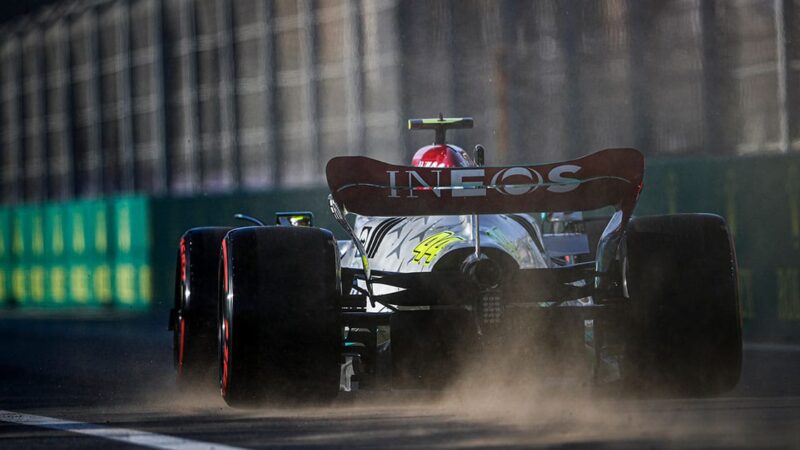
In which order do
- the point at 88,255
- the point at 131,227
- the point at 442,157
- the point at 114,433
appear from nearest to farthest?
1. the point at 114,433
2. the point at 442,157
3. the point at 131,227
4. the point at 88,255

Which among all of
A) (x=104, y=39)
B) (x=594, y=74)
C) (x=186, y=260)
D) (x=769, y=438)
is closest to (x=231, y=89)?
(x=104, y=39)

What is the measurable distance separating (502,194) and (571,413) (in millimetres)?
1131

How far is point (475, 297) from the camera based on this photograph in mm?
8867

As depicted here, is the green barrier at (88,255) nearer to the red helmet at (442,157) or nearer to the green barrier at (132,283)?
the green barrier at (132,283)

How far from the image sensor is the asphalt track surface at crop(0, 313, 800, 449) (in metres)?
7.66

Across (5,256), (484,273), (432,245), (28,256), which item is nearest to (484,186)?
(484,273)

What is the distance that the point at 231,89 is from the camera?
36562 mm

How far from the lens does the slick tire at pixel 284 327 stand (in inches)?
340

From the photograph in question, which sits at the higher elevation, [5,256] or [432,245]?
[432,245]

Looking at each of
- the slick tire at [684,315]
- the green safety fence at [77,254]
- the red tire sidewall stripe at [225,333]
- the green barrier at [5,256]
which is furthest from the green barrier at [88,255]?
the slick tire at [684,315]

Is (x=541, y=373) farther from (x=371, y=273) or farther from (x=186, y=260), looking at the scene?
(x=186, y=260)

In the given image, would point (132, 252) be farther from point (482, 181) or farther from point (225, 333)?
point (482, 181)

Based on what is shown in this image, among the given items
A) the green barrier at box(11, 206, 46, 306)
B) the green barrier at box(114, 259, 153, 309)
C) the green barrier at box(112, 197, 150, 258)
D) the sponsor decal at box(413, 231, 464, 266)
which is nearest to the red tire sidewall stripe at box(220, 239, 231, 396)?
the sponsor decal at box(413, 231, 464, 266)

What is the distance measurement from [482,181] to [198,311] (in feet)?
7.71
